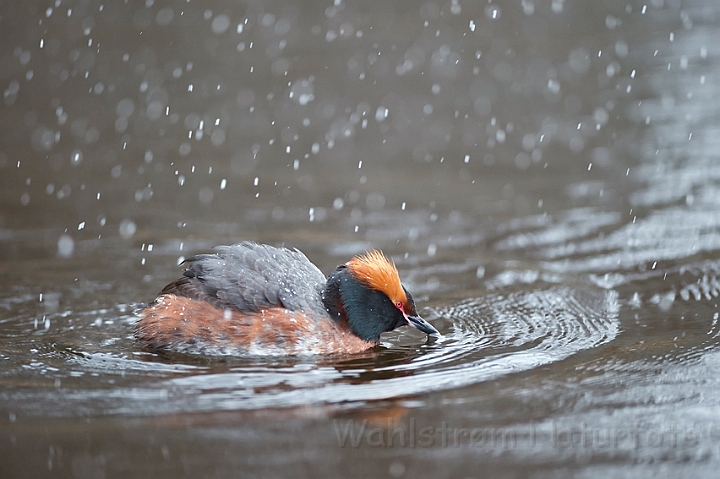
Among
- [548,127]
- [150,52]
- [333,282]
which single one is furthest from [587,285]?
[150,52]

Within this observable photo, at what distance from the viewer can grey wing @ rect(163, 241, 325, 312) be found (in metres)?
6.27

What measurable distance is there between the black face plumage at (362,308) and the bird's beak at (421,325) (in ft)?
0.16

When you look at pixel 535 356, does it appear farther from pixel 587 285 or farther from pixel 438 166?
pixel 438 166

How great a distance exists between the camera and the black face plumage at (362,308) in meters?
6.41

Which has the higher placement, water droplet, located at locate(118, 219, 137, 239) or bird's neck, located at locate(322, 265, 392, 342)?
water droplet, located at locate(118, 219, 137, 239)

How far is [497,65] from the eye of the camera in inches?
578

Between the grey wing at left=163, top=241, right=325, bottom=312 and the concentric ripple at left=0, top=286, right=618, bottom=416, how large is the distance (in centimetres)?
42

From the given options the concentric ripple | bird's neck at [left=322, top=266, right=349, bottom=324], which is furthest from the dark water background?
bird's neck at [left=322, top=266, right=349, bottom=324]

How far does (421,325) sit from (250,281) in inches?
47.8

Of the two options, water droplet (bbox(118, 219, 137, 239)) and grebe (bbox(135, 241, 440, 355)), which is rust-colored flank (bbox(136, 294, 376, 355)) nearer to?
A: grebe (bbox(135, 241, 440, 355))

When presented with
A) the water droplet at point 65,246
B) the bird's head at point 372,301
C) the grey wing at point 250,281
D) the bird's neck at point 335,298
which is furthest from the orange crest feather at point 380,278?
the water droplet at point 65,246

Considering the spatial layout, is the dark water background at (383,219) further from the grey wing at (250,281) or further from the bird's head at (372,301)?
the grey wing at (250,281)

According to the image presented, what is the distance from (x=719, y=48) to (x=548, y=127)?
487 cm

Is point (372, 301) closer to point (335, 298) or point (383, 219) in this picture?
point (335, 298)
